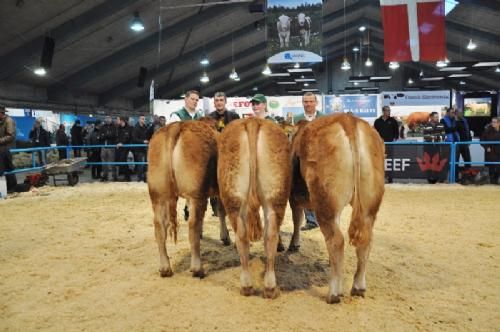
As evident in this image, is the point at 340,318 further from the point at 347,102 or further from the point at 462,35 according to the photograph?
the point at 462,35

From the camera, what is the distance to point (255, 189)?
336cm

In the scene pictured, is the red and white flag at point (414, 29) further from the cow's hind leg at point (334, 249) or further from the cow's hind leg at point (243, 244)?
the cow's hind leg at point (243, 244)

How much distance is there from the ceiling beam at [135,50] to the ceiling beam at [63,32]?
93.2 inches

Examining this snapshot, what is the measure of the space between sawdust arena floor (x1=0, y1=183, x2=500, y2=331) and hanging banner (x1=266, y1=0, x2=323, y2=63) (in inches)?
184

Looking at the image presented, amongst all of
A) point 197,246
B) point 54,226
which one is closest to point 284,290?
point 197,246

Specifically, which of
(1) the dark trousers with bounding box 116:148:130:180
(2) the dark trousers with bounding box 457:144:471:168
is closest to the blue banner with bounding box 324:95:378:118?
(2) the dark trousers with bounding box 457:144:471:168

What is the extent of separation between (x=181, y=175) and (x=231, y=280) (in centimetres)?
114

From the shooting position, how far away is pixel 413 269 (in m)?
4.03

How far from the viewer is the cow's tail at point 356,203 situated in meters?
3.14

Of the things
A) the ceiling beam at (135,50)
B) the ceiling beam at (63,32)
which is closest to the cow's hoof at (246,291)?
the ceiling beam at (63,32)

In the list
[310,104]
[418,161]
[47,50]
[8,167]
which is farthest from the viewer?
[47,50]

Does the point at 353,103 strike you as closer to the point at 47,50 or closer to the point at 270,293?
the point at 47,50

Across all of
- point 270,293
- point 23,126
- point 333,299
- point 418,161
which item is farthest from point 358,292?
point 23,126

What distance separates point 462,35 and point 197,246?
21.5 meters
